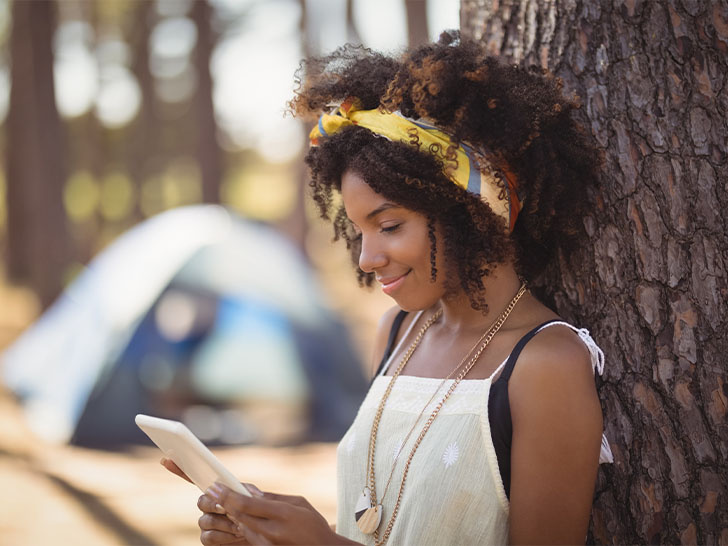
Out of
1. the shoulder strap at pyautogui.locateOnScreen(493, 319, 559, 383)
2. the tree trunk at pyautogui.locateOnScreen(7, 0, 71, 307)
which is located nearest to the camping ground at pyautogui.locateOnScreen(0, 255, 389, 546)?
the shoulder strap at pyautogui.locateOnScreen(493, 319, 559, 383)

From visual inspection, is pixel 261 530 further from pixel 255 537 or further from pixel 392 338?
pixel 392 338

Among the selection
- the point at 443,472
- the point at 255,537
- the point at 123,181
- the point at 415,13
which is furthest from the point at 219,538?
the point at 123,181

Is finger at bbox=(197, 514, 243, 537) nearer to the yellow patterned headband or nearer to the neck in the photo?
the neck

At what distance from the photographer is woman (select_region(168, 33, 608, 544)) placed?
168 cm

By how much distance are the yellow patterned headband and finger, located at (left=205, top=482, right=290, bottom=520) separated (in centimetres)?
86

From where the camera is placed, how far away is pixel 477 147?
1.91 metres

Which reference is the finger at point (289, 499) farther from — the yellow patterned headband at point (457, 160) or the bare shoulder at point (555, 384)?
the yellow patterned headband at point (457, 160)

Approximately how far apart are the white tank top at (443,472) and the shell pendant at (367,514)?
20 millimetres

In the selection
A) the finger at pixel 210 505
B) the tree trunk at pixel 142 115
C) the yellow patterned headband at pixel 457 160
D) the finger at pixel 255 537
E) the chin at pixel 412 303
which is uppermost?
the yellow patterned headband at pixel 457 160

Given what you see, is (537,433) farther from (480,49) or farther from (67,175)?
(67,175)

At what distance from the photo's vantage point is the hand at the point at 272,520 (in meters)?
1.56

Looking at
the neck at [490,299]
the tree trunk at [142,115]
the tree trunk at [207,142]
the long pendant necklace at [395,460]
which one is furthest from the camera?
the tree trunk at [142,115]

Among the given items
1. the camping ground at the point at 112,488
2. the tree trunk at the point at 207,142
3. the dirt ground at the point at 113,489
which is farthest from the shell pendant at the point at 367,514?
the tree trunk at the point at 207,142

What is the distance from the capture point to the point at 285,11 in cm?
1600
